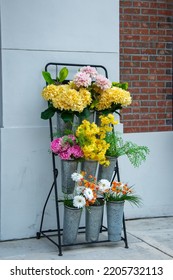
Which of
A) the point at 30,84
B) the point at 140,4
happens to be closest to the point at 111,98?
the point at 30,84

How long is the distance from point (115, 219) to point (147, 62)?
2.03 m

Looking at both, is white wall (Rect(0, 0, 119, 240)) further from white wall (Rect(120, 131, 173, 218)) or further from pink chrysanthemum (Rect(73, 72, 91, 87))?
white wall (Rect(120, 131, 173, 218))

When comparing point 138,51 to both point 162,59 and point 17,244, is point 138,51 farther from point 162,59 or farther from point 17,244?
point 17,244

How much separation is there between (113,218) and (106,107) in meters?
0.96

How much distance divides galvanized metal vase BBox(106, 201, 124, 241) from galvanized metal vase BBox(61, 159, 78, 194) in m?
0.36

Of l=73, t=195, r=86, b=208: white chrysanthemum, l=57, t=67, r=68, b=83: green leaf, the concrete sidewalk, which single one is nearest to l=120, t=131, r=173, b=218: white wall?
the concrete sidewalk

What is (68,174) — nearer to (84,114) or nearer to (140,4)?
(84,114)

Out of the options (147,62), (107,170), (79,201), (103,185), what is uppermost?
(147,62)

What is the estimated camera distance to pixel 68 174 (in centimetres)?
469

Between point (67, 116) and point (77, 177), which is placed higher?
point (67, 116)

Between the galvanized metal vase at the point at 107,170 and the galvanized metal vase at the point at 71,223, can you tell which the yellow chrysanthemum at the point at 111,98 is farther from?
the galvanized metal vase at the point at 71,223

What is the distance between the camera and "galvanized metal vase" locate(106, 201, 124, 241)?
4.76 metres

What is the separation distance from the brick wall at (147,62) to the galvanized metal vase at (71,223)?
5.08 ft

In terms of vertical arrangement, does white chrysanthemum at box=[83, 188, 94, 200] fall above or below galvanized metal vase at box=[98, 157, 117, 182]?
below
